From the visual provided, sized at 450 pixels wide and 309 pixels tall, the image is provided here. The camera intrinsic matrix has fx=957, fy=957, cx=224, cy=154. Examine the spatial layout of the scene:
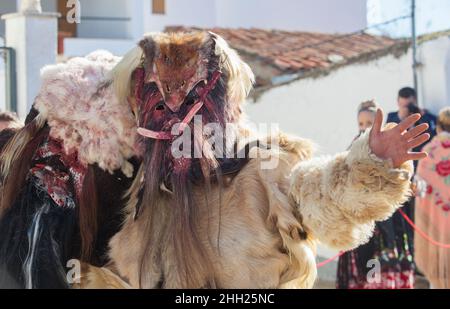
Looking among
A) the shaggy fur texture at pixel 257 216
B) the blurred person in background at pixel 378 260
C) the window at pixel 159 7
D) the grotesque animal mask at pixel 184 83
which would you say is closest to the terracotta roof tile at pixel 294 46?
the window at pixel 159 7

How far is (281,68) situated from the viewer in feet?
40.6

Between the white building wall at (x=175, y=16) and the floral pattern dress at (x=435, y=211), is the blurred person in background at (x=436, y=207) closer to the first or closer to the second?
the floral pattern dress at (x=435, y=211)

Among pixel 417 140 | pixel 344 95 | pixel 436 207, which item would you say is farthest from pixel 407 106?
pixel 417 140

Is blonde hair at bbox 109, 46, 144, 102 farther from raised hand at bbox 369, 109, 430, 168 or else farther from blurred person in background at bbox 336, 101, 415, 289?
blurred person in background at bbox 336, 101, 415, 289

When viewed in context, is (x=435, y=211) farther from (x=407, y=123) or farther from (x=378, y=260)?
(x=407, y=123)

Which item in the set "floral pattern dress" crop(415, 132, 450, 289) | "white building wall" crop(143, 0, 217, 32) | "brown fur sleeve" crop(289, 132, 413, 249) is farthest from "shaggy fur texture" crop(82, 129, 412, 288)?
"white building wall" crop(143, 0, 217, 32)

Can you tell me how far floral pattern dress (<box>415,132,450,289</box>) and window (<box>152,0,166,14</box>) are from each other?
7.22m

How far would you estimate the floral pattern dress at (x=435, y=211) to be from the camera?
26.1 ft

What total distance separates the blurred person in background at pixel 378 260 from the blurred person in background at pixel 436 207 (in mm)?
343

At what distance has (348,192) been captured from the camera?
3.39 m

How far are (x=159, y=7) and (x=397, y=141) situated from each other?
37.6 ft

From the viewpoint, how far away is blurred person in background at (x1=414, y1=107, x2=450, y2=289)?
26.1 ft
